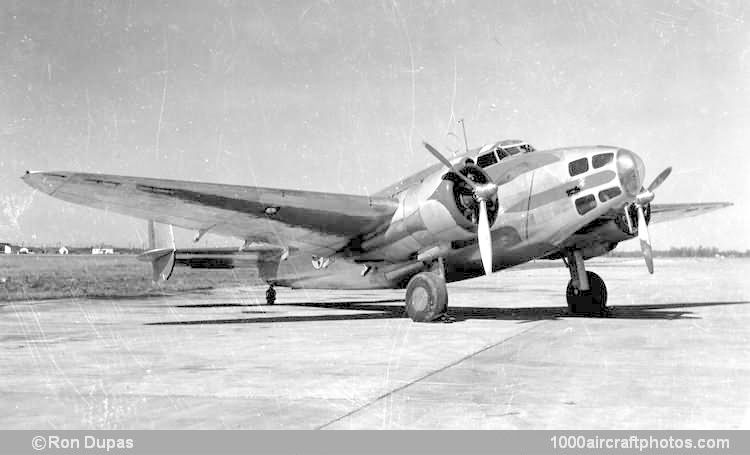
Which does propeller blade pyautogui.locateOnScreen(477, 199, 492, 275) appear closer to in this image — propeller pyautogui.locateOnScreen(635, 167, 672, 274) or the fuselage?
the fuselage

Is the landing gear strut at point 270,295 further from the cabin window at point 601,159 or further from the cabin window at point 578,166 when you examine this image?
the cabin window at point 601,159

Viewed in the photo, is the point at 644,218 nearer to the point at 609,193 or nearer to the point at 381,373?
the point at 609,193

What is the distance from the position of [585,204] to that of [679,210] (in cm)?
864

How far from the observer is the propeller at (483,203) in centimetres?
1439

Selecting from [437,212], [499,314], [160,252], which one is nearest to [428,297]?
[437,212]

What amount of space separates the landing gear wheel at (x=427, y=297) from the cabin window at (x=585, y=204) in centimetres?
331

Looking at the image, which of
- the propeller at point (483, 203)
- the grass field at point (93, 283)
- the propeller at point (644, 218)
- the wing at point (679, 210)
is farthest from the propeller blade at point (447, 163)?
the grass field at point (93, 283)

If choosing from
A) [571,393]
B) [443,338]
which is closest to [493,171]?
[443,338]

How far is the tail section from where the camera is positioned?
20.7 meters

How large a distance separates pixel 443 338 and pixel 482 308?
884 centimetres

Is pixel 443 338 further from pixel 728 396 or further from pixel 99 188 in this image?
pixel 99 188

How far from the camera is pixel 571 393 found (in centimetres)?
730

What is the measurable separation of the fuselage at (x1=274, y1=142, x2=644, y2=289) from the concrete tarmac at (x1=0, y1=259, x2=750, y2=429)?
168cm

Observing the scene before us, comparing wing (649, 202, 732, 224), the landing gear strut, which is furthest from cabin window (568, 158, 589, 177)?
the landing gear strut
